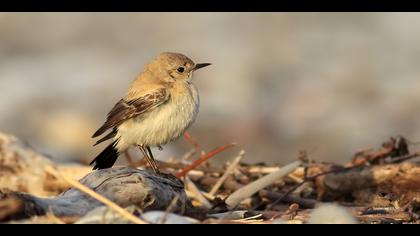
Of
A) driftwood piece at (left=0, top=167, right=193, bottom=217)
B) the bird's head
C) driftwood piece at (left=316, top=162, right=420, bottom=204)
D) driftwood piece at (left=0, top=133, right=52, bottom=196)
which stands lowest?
driftwood piece at (left=0, top=167, right=193, bottom=217)

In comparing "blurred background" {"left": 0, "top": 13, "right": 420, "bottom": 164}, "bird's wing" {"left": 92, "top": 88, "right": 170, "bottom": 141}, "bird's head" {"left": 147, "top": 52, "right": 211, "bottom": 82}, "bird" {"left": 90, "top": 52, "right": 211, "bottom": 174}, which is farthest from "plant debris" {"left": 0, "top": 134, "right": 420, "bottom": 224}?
"blurred background" {"left": 0, "top": 13, "right": 420, "bottom": 164}

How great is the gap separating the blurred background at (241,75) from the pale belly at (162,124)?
362 cm

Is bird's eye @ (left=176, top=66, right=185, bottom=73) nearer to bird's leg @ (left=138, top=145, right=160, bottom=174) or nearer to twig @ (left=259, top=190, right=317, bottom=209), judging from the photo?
bird's leg @ (left=138, top=145, right=160, bottom=174)

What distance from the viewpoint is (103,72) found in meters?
14.6

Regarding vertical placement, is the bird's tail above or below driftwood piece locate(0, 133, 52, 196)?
above

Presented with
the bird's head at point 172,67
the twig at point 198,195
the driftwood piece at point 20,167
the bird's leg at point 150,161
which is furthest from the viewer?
the bird's head at point 172,67

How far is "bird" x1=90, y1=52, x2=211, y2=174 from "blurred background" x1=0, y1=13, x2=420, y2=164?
3515 millimetres

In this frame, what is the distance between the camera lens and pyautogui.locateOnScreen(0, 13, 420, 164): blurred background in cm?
1216

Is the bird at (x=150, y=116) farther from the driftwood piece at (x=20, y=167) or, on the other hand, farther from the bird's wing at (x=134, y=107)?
the driftwood piece at (x=20, y=167)

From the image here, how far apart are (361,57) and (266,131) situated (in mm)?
3420

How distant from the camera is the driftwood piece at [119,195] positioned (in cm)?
388

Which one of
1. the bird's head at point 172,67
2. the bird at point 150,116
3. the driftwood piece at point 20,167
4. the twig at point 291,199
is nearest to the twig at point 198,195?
the twig at point 291,199

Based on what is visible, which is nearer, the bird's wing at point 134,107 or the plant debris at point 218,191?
the plant debris at point 218,191

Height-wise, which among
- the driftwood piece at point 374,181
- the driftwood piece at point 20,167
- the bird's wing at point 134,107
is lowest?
the driftwood piece at point 20,167
